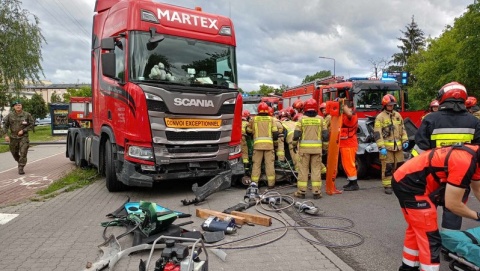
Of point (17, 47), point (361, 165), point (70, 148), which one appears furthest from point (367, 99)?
point (17, 47)

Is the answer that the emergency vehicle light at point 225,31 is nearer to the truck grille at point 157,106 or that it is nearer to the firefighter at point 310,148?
the truck grille at point 157,106

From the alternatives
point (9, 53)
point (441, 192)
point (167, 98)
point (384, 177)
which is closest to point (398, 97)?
point (384, 177)

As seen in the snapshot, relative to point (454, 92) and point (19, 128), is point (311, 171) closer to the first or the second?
point (454, 92)

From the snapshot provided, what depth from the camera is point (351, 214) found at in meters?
5.59

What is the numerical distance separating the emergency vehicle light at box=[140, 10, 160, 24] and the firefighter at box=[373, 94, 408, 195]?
460 centimetres

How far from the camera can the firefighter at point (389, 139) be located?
6.98 metres

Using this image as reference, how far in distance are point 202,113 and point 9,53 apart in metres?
23.4

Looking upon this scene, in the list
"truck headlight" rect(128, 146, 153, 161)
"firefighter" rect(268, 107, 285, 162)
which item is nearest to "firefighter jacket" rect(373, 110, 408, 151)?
"firefighter" rect(268, 107, 285, 162)

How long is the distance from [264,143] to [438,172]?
4528 millimetres

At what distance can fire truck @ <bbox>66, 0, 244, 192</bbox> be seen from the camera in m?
6.10

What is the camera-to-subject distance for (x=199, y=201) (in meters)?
6.22

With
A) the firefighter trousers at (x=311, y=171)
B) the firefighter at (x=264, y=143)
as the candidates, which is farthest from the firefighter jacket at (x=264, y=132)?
the firefighter trousers at (x=311, y=171)

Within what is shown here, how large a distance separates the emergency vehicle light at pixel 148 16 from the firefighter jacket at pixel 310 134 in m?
3.24

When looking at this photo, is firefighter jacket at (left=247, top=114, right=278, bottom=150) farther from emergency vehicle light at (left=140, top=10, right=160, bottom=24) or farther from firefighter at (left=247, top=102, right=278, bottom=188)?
emergency vehicle light at (left=140, top=10, right=160, bottom=24)
